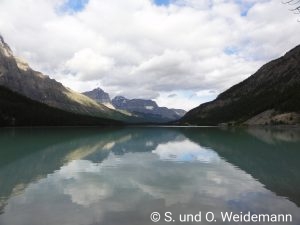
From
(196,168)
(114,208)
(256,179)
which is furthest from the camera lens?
(196,168)

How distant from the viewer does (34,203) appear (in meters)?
26.3

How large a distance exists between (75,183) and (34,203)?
9.49 meters

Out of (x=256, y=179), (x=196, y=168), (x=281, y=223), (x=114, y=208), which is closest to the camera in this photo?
(x=281, y=223)

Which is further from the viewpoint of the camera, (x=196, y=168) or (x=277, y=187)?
(x=196, y=168)

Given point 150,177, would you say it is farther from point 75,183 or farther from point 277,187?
point 277,187

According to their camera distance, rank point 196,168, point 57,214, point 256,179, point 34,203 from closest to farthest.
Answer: point 57,214 < point 34,203 < point 256,179 < point 196,168

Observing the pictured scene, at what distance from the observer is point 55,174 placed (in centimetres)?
4181

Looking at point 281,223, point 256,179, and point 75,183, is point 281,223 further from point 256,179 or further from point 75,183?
point 75,183

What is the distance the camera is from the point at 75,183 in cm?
3572

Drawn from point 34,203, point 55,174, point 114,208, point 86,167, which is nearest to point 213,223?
point 114,208

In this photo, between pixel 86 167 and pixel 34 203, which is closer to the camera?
pixel 34 203

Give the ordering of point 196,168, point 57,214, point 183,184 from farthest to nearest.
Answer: point 196,168 → point 183,184 → point 57,214

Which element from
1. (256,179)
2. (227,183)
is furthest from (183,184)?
(256,179)

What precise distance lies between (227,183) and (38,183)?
719 inches
